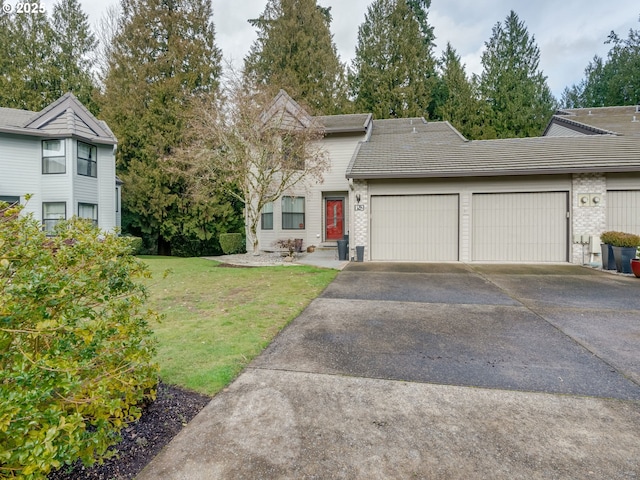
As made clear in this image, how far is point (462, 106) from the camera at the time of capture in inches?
897

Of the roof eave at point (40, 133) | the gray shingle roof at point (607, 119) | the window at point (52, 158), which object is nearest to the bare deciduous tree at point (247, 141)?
the roof eave at point (40, 133)

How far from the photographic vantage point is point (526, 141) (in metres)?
12.6

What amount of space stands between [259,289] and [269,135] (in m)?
6.74

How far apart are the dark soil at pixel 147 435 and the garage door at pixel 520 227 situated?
1046 cm

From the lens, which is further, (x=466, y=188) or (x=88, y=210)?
(x=88, y=210)

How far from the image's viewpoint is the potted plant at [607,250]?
9.42 m

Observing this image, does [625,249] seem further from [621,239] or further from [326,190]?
[326,190]

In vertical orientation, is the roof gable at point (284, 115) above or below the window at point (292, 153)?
above

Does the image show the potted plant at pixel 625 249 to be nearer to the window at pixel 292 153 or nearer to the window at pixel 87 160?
the window at pixel 292 153

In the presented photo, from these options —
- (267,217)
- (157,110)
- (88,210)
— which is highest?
(157,110)

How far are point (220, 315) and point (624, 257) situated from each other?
33.7 ft

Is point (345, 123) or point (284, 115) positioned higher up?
point (345, 123)

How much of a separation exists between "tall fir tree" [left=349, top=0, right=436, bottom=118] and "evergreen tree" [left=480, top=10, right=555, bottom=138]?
13.7 ft

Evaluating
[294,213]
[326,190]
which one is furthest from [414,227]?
[294,213]
